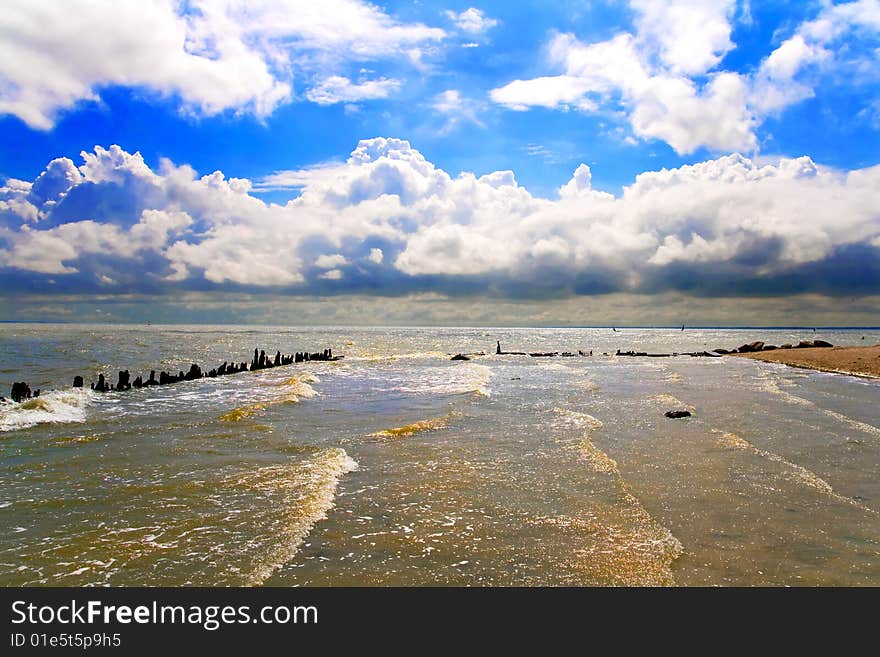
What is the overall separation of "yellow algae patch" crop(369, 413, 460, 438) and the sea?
134 millimetres

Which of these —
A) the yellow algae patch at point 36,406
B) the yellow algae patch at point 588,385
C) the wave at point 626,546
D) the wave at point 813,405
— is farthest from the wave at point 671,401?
the yellow algae patch at point 36,406

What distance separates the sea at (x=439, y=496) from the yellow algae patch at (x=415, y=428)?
134 mm

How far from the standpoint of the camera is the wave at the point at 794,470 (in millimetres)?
12172

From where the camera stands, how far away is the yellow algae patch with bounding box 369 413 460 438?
65.4 ft

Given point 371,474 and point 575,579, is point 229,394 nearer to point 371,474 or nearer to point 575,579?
point 371,474

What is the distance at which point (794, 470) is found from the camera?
1460 centimetres

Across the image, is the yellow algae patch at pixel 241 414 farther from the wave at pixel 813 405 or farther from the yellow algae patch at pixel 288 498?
the wave at pixel 813 405

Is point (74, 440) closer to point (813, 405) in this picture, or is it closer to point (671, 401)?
point (671, 401)

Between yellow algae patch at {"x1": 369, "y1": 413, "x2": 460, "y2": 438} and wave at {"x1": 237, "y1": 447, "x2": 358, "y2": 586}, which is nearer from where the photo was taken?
wave at {"x1": 237, "y1": 447, "x2": 358, "y2": 586}

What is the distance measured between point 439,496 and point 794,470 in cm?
983

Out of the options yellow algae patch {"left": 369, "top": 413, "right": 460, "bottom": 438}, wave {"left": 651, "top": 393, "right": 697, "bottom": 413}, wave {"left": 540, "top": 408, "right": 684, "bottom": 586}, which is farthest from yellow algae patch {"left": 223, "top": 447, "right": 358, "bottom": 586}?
wave {"left": 651, "top": 393, "right": 697, "bottom": 413}

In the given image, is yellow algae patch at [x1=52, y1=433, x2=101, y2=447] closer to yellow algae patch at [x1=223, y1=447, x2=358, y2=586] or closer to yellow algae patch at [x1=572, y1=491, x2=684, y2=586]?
yellow algae patch at [x1=223, y1=447, x2=358, y2=586]
